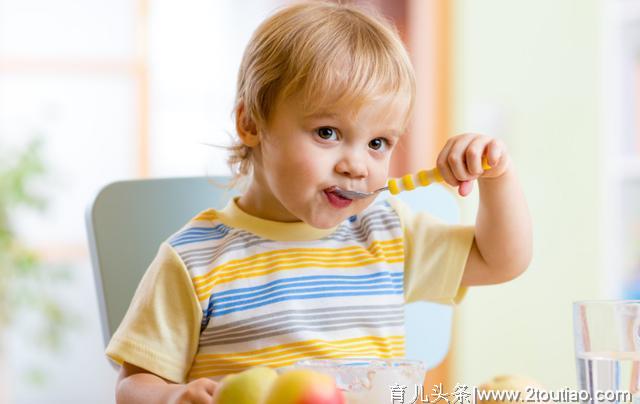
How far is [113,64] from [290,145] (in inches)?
106

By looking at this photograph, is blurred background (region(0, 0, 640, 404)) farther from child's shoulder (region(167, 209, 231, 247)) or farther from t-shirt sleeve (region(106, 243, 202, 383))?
t-shirt sleeve (region(106, 243, 202, 383))

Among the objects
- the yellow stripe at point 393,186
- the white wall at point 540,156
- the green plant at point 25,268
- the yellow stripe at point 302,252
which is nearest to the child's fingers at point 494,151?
the yellow stripe at point 393,186

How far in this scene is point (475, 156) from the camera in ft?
3.10

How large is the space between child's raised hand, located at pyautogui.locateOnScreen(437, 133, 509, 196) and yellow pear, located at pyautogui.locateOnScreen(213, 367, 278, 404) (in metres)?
0.37

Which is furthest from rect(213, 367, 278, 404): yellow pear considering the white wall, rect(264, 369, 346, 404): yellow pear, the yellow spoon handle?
the white wall

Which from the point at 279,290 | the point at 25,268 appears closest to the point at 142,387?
the point at 279,290

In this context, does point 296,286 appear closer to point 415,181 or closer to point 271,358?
point 271,358

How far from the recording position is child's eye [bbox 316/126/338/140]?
101 cm

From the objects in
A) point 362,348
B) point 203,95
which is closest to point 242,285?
point 362,348

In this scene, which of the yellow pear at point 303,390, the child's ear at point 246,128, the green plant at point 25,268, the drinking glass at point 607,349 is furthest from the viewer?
the green plant at point 25,268

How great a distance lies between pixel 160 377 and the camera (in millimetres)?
983

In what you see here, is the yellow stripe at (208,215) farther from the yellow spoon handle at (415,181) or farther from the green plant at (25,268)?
the green plant at (25,268)

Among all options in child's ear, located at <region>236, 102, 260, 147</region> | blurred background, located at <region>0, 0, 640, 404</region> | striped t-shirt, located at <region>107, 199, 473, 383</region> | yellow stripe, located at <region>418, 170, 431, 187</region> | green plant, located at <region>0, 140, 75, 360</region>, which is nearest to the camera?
yellow stripe, located at <region>418, 170, 431, 187</region>

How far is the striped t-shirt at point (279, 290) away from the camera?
1.01 metres
